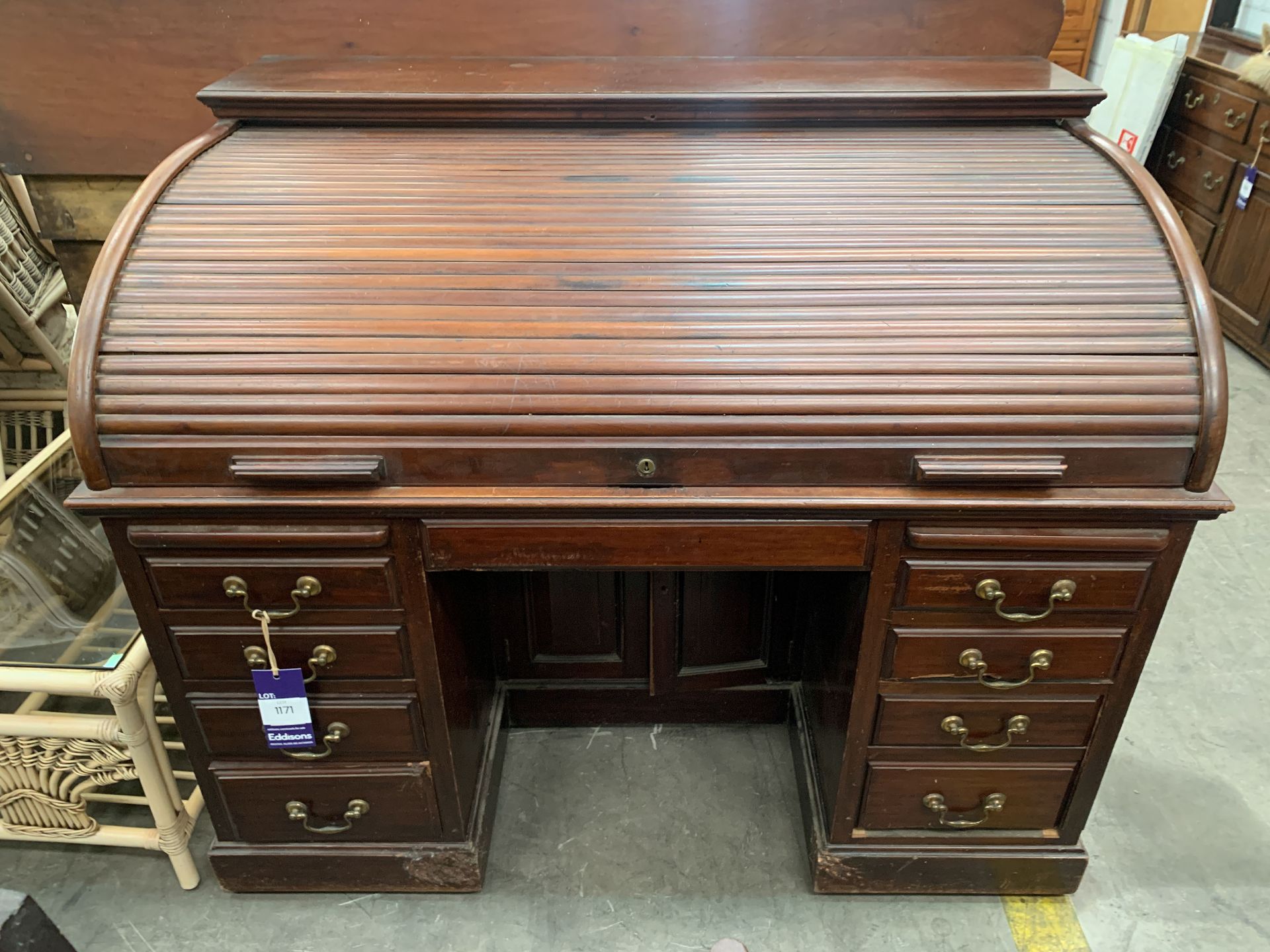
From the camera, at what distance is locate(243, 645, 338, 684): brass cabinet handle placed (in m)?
1.61

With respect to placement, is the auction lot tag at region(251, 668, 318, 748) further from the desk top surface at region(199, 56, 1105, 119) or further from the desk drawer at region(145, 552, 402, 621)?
the desk top surface at region(199, 56, 1105, 119)

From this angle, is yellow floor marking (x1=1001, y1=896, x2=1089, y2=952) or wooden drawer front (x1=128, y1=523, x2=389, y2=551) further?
yellow floor marking (x1=1001, y1=896, x2=1089, y2=952)

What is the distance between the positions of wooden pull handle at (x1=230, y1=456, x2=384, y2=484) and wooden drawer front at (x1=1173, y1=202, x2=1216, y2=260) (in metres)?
4.22

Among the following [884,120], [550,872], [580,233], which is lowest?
[550,872]

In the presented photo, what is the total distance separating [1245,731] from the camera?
2.35 meters

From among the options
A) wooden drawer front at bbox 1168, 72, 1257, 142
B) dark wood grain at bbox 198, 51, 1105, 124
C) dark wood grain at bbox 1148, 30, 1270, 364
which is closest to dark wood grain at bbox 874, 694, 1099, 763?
dark wood grain at bbox 198, 51, 1105, 124

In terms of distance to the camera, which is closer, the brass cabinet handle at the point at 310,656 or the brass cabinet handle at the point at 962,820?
the brass cabinet handle at the point at 310,656

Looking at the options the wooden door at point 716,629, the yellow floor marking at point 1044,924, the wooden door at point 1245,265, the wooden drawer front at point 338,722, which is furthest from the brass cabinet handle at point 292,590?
the wooden door at point 1245,265

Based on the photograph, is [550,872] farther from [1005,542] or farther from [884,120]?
[884,120]

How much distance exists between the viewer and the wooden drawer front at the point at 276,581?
4.97ft

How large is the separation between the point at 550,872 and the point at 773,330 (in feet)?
4.40

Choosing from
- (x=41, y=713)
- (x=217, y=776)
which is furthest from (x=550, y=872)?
(x=41, y=713)

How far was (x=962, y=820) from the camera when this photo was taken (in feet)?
5.98

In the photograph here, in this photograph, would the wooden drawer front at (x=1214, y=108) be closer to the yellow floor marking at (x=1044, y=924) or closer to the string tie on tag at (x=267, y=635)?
the yellow floor marking at (x=1044, y=924)
